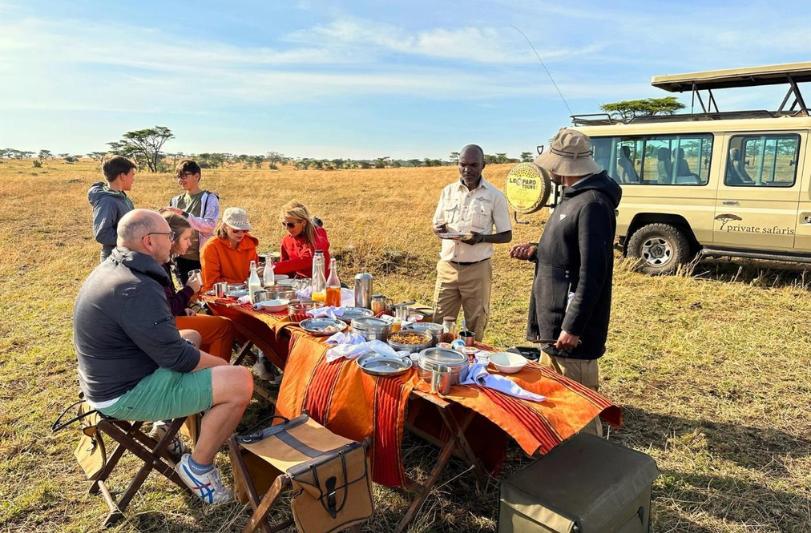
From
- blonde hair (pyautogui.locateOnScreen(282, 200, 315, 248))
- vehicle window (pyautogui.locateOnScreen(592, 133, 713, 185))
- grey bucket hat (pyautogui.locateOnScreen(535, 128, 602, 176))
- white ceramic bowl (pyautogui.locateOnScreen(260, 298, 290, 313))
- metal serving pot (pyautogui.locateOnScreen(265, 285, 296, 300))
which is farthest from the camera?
vehicle window (pyautogui.locateOnScreen(592, 133, 713, 185))

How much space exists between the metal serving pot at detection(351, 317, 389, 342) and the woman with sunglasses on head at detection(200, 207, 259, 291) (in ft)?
4.93

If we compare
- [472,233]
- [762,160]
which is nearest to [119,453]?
[472,233]

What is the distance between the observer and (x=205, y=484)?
252cm

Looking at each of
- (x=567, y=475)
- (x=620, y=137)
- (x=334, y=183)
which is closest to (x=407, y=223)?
(x=620, y=137)

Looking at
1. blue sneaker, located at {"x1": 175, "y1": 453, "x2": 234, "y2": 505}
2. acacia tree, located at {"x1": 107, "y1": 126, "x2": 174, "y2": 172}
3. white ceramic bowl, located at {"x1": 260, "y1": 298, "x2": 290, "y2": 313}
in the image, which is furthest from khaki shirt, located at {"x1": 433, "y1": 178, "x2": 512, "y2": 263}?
acacia tree, located at {"x1": 107, "y1": 126, "x2": 174, "y2": 172}

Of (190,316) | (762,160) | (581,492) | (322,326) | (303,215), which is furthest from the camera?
(762,160)

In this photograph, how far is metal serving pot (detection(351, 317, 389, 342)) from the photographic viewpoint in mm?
2748

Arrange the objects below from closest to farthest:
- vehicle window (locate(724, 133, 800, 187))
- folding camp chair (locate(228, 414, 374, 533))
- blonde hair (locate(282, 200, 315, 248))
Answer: folding camp chair (locate(228, 414, 374, 533))
blonde hair (locate(282, 200, 315, 248))
vehicle window (locate(724, 133, 800, 187))

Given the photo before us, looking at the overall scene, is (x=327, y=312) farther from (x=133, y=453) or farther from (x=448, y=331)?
(x=133, y=453)

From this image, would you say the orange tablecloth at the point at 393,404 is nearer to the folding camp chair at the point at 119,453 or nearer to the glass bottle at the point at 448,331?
the glass bottle at the point at 448,331

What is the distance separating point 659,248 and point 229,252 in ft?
19.5

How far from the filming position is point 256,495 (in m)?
2.26

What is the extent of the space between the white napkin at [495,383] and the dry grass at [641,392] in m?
0.76

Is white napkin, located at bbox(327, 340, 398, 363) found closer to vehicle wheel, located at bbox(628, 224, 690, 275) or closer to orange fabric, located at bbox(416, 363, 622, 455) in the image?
orange fabric, located at bbox(416, 363, 622, 455)
